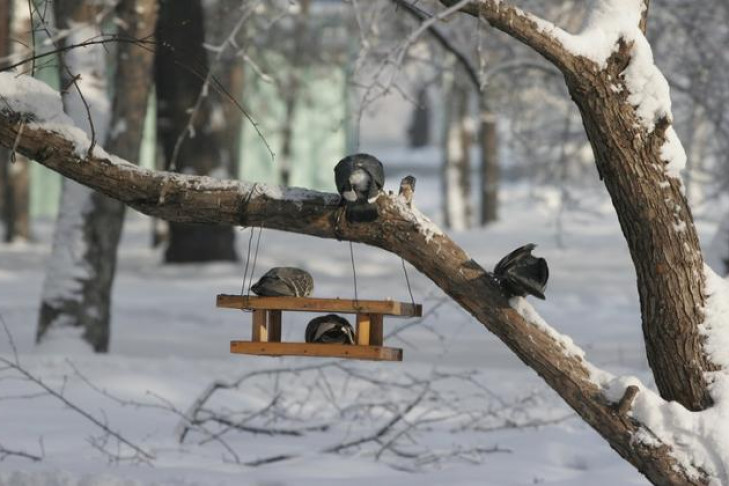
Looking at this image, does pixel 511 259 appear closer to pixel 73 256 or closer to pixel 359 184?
pixel 359 184

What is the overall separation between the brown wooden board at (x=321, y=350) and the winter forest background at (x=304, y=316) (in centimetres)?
36

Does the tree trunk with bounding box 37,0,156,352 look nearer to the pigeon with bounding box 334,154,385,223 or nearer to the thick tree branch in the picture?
the thick tree branch

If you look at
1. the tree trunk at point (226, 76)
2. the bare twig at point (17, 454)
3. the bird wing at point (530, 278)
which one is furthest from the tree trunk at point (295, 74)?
the bird wing at point (530, 278)

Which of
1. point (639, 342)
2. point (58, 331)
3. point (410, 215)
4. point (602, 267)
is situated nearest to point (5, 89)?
point (410, 215)

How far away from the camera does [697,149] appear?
2083 cm

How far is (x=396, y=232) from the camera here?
4.91 meters

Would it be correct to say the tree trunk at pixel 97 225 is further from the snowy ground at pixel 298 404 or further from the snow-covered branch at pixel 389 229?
the snow-covered branch at pixel 389 229

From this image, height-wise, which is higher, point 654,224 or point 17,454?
point 654,224

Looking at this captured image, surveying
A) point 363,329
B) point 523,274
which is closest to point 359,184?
point 363,329

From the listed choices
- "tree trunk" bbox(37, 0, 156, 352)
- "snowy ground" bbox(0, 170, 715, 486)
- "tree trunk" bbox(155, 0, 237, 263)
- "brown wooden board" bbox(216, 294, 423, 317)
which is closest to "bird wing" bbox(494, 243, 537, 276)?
"brown wooden board" bbox(216, 294, 423, 317)

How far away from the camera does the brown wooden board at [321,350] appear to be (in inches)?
192

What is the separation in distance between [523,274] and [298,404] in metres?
3.87

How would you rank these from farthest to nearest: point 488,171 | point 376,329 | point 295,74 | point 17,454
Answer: point 295,74, point 488,171, point 17,454, point 376,329

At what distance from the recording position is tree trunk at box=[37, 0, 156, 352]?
965 centimetres
